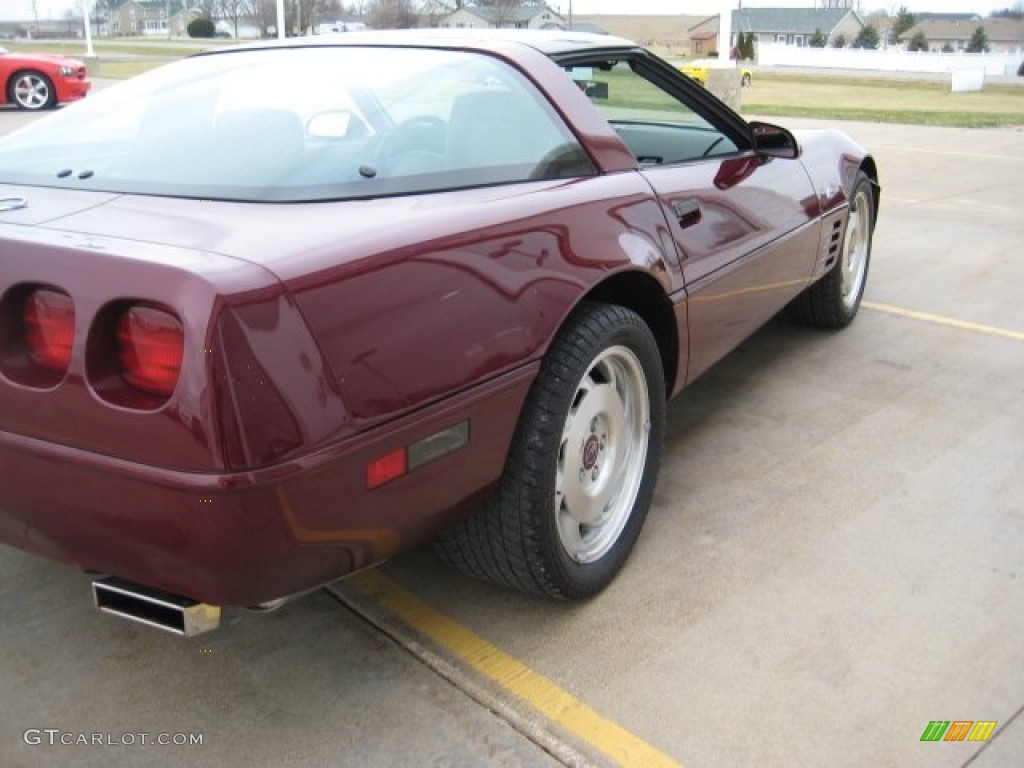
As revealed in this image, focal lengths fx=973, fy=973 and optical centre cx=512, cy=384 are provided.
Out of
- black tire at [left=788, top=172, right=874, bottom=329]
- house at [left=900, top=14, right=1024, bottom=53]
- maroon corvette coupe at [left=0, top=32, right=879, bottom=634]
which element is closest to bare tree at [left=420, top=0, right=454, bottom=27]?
black tire at [left=788, top=172, right=874, bottom=329]

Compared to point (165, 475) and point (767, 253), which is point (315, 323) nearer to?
point (165, 475)

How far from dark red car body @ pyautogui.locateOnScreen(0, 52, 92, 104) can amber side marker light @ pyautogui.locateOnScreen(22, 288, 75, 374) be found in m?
15.8

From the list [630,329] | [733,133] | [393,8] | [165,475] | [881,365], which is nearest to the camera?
[165,475]

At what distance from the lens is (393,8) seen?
38250 mm

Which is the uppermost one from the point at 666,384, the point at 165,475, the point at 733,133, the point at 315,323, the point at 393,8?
the point at 393,8

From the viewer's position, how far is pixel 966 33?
107 m

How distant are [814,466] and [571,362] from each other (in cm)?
146

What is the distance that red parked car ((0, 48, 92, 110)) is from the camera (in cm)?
1530

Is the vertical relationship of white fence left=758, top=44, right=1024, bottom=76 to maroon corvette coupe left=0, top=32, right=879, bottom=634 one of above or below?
above

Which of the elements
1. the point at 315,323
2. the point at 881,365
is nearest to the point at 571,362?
the point at 315,323

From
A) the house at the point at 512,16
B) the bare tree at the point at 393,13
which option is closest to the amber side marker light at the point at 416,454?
the bare tree at the point at 393,13

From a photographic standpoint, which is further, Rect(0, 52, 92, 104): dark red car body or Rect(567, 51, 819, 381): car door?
Rect(0, 52, 92, 104): dark red car body

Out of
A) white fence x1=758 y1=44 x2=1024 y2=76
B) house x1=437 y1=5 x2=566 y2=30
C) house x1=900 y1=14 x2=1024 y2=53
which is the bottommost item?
white fence x1=758 y1=44 x2=1024 y2=76

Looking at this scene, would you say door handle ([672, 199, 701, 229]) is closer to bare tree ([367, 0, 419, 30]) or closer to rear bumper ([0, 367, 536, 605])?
rear bumper ([0, 367, 536, 605])
